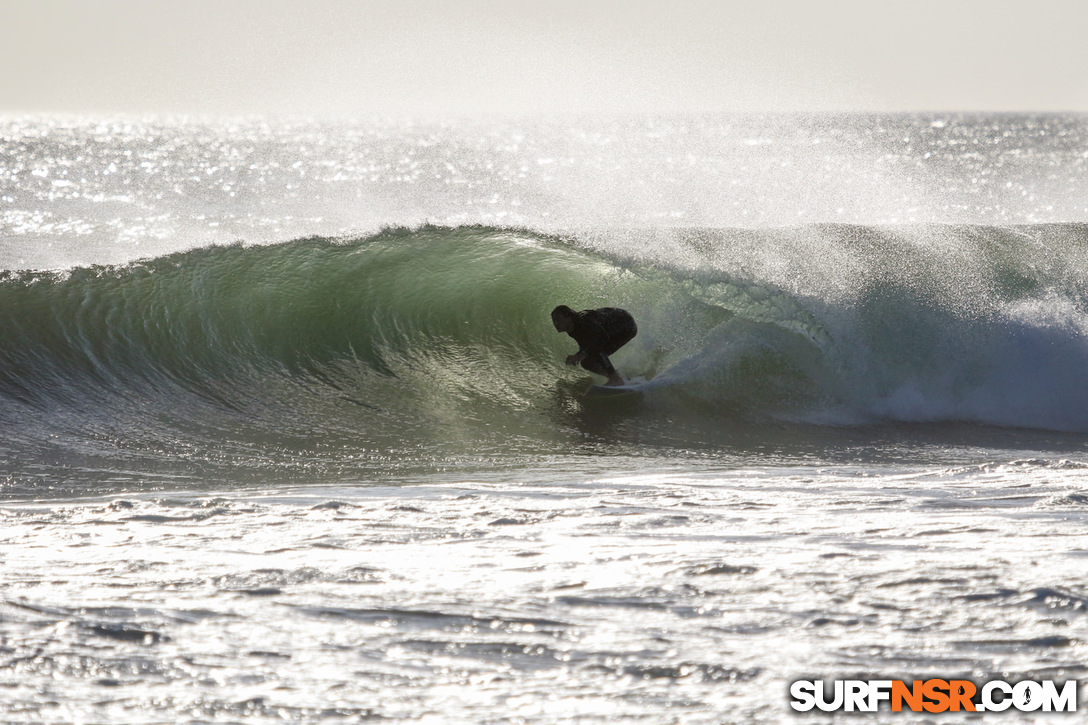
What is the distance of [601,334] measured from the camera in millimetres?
7625

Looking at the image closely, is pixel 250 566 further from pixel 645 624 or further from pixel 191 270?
pixel 191 270

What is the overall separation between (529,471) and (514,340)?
3.24 meters

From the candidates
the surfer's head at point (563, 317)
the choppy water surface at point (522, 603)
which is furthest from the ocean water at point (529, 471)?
the surfer's head at point (563, 317)

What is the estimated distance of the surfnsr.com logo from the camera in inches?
103

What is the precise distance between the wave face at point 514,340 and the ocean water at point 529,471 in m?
0.04

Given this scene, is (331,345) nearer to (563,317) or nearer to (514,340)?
(514,340)

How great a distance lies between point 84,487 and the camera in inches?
203

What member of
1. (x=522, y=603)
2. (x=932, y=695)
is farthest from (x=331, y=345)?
(x=932, y=695)

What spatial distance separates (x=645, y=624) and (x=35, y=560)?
2360 millimetres

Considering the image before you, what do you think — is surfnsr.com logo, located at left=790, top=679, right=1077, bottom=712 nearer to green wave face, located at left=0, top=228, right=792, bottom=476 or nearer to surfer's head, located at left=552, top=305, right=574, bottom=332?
green wave face, located at left=0, top=228, right=792, bottom=476

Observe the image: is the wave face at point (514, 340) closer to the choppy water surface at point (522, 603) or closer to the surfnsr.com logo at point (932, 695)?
the choppy water surface at point (522, 603)

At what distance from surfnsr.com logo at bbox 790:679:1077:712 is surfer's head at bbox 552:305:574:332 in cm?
487

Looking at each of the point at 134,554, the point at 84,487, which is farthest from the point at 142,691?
the point at 84,487

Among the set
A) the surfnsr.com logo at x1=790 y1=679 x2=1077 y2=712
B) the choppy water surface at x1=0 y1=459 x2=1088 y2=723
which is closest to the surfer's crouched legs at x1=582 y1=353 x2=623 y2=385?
the choppy water surface at x1=0 y1=459 x2=1088 y2=723
